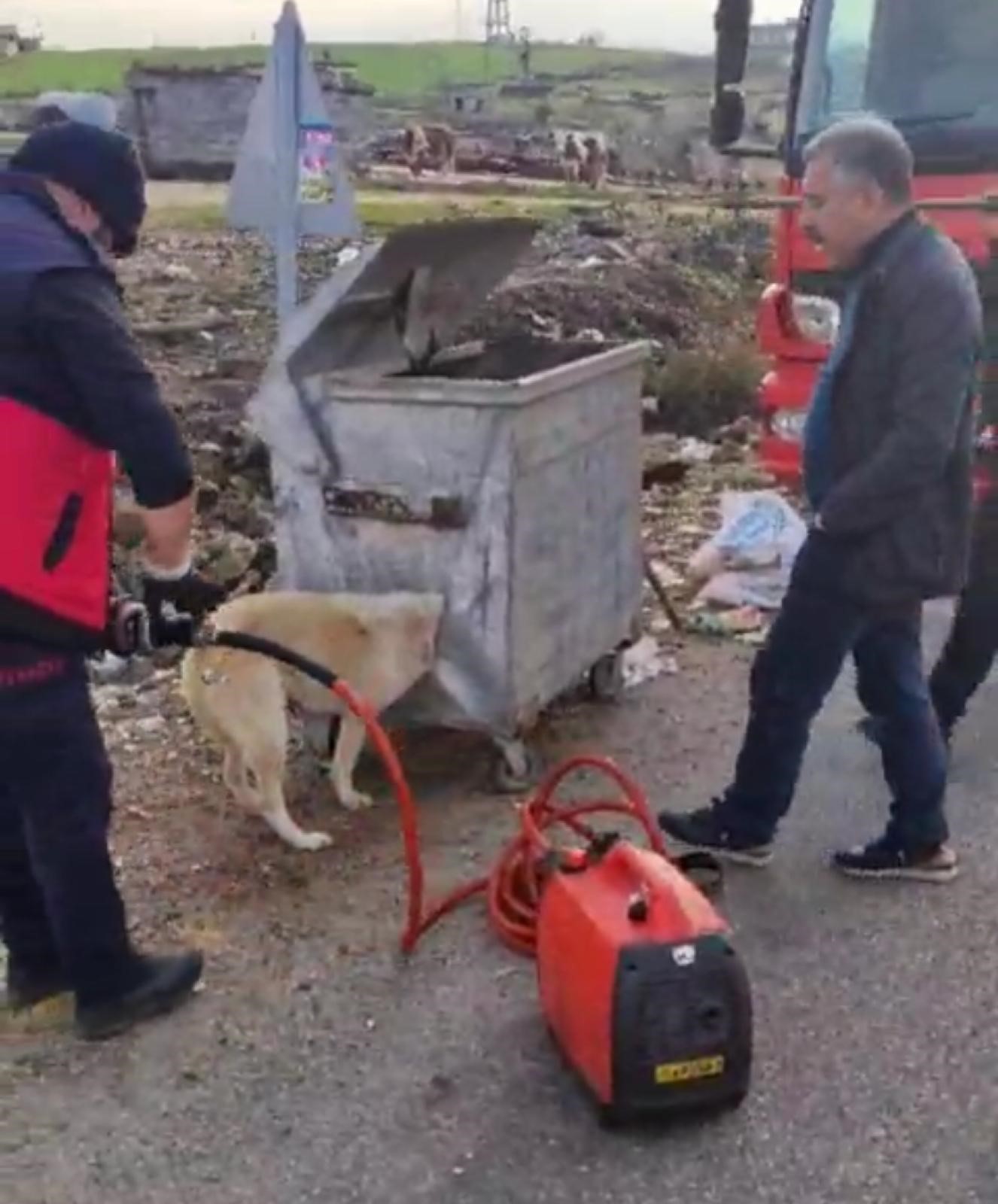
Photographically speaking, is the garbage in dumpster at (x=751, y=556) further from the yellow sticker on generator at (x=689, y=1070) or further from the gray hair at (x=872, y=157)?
the yellow sticker on generator at (x=689, y=1070)

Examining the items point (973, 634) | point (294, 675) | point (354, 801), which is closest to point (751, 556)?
point (973, 634)

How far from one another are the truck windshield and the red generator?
4.50 metres

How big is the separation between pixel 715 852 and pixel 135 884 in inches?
61.1

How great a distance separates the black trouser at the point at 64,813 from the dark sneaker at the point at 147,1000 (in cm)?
3

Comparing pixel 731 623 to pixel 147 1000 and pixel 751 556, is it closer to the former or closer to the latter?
pixel 751 556

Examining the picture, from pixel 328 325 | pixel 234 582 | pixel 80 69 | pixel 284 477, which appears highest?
pixel 328 325

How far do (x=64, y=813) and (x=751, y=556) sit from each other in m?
4.23

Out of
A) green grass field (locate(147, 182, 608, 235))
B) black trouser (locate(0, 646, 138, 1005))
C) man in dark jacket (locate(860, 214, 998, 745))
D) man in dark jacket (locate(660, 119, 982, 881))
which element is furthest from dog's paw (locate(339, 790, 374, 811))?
green grass field (locate(147, 182, 608, 235))

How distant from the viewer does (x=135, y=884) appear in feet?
15.8

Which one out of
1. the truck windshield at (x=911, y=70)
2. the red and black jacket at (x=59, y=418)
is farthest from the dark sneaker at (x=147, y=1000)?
the truck windshield at (x=911, y=70)

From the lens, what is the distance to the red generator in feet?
11.4

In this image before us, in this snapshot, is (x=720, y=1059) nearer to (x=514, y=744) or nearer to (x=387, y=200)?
(x=514, y=744)

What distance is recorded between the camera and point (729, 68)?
25.1ft

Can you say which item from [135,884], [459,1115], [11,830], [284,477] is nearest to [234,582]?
[284,477]
